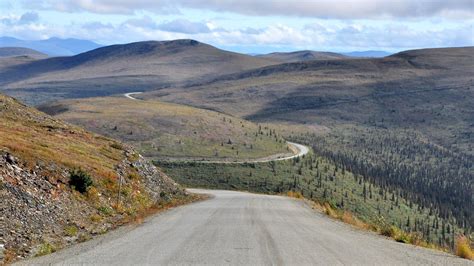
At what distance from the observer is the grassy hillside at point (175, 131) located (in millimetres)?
104188

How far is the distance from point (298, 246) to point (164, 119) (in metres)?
113

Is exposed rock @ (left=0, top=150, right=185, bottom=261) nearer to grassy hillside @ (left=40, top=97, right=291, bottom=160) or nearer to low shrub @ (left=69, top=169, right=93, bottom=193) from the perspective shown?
low shrub @ (left=69, top=169, right=93, bottom=193)

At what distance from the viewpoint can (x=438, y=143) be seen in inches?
7785

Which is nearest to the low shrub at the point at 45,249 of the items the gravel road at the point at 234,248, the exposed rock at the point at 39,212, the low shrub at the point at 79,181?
the exposed rock at the point at 39,212

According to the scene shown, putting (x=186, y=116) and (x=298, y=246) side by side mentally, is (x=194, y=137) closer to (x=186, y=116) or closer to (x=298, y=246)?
(x=186, y=116)

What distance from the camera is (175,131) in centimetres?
11856

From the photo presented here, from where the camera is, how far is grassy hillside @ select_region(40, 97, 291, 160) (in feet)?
342

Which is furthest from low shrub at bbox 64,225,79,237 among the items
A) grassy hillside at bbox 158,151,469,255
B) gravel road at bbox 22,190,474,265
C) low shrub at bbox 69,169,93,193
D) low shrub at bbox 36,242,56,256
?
grassy hillside at bbox 158,151,469,255

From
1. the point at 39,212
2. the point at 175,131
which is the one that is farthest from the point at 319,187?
the point at 39,212

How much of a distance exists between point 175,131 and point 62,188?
310 ft

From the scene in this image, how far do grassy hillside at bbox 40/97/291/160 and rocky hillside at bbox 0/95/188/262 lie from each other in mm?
56910

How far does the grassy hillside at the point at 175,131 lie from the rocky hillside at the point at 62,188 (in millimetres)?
56910

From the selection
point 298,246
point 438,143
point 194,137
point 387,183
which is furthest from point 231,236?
point 438,143

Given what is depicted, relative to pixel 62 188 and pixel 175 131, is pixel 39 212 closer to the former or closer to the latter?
pixel 62 188
